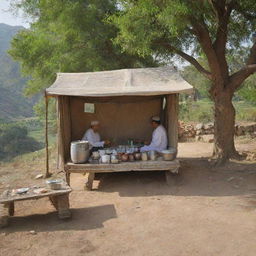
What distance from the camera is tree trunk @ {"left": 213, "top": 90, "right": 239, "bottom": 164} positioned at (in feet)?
26.9

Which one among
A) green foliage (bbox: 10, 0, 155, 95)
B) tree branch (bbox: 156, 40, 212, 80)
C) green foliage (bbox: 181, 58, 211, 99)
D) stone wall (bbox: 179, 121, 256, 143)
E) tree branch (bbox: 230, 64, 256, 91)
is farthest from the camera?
green foliage (bbox: 181, 58, 211, 99)

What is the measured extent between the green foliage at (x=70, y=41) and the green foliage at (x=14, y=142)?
35.5 feet

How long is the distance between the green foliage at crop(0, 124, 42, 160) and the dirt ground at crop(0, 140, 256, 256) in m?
15.1

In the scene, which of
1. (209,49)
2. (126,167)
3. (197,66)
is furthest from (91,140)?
(209,49)

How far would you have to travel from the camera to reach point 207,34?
319 inches

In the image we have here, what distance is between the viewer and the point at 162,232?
4590 millimetres

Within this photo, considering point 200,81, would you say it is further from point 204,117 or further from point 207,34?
point 207,34

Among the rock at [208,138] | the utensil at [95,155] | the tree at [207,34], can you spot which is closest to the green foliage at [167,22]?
the tree at [207,34]

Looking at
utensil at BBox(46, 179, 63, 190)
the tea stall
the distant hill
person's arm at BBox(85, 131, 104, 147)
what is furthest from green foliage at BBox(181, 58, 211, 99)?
the distant hill

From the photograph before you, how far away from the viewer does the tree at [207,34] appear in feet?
22.4

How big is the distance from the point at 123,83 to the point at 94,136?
1.60 metres

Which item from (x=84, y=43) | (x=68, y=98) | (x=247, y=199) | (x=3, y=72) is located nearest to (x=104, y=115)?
(x=68, y=98)

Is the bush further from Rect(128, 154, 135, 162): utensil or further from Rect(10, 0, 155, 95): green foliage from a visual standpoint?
Rect(128, 154, 135, 162): utensil

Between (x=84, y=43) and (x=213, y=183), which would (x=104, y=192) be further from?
(x=84, y=43)
